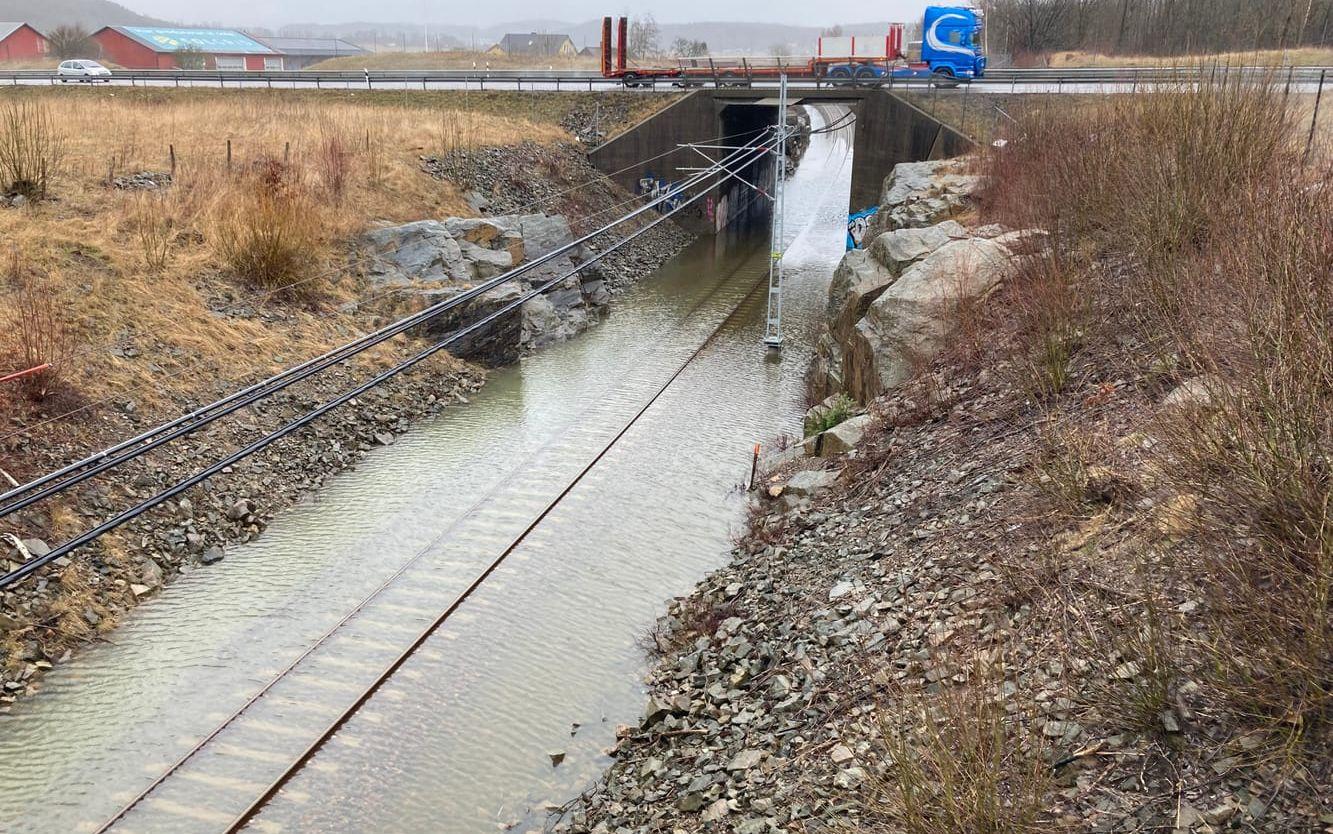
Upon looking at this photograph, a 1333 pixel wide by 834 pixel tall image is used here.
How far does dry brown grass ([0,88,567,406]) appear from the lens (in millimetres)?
16766

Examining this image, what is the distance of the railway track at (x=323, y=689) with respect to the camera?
924 centimetres

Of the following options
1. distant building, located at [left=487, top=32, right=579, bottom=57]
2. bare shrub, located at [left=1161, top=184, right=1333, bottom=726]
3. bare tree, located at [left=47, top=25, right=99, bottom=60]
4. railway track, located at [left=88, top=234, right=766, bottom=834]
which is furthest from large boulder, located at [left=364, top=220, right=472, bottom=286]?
distant building, located at [left=487, top=32, right=579, bottom=57]

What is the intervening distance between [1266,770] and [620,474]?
41.9 feet

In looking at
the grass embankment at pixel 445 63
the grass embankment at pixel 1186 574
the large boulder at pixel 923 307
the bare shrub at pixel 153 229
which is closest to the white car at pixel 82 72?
the grass embankment at pixel 445 63

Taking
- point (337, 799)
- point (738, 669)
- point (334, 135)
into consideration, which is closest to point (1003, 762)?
point (738, 669)

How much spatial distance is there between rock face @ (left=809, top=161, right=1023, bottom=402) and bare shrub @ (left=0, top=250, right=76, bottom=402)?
12.6m

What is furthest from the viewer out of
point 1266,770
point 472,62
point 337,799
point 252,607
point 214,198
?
point 472,62

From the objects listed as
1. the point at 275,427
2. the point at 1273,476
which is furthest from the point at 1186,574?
the point at 275,427

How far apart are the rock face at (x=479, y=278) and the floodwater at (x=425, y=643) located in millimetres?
2619

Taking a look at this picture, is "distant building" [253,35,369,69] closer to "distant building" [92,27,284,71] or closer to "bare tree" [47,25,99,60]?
"distant building" [92,27,284,71]

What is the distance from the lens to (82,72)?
5081cm

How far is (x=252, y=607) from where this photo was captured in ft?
40.9

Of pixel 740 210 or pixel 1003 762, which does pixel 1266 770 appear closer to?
pixel 1003 762

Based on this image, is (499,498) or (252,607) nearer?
(252,607)
